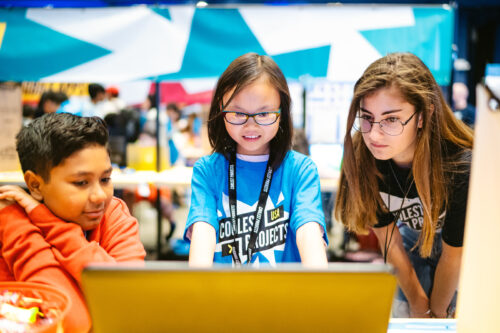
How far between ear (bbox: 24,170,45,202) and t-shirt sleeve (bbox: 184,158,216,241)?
16.4 inches

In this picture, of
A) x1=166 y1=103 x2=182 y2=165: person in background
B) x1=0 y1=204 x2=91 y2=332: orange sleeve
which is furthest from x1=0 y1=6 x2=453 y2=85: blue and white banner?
x1=166 y1=103 x2=182 y2=165: person in background

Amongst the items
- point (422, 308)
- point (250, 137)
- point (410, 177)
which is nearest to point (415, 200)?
point (410, 177)

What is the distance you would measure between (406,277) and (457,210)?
0.37 meters

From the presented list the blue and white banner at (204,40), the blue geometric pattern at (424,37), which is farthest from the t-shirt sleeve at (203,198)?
the blue geometric pattern at (424,37)

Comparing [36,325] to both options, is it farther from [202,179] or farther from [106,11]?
[106,11]

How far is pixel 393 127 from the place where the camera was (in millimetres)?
1391

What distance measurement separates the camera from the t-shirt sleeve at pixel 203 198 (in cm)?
132

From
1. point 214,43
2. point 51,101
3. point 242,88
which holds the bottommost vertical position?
point 242,88

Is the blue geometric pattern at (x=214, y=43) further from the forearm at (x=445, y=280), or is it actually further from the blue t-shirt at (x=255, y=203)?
the forearm at (x=445, y=280)

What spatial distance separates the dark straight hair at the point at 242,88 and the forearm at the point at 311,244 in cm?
23

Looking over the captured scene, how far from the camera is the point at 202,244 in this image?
4.14 ft

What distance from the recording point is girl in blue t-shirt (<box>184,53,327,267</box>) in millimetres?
1272

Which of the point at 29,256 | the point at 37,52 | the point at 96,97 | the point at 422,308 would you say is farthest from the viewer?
the point at 96,97

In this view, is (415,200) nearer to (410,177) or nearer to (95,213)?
(410,177)
